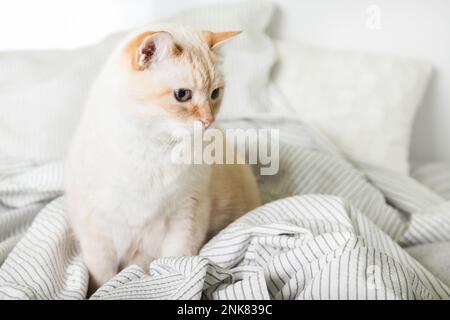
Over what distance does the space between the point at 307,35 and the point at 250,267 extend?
1185 millimetres

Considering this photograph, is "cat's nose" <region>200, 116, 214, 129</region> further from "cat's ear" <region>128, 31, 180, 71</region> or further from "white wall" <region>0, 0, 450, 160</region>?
"white wall" <region>0, 0, 450, 160</region>

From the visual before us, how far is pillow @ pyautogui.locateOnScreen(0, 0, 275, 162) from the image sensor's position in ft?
4.98

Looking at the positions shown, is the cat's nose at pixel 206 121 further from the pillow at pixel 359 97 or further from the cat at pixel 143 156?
the pillow at pixel 359 97

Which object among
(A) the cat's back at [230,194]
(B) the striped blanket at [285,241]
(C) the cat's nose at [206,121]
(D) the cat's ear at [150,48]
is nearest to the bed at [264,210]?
(B) the striped blanket at [285,241]

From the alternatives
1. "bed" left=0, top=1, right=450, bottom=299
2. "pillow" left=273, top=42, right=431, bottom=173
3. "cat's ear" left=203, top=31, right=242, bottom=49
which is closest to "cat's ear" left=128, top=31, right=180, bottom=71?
"cat's ear" left=203, top=31, right=242, bottom=49

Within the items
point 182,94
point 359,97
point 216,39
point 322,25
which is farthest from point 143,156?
point 322,25

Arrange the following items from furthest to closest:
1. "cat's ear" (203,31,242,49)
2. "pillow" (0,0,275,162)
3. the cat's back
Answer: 1. "pillow" (0,0,275,162)
2. the cat's back
3. "cat's ear" (203,31,242,49)

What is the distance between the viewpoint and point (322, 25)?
195 cm

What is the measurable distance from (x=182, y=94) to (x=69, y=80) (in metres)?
0.69

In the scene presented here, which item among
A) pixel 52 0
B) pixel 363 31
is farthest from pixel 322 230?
pixel 52 0

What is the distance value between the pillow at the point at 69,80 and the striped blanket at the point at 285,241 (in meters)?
0.08

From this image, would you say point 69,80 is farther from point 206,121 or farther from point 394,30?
point 394,30

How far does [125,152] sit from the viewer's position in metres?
1.02
